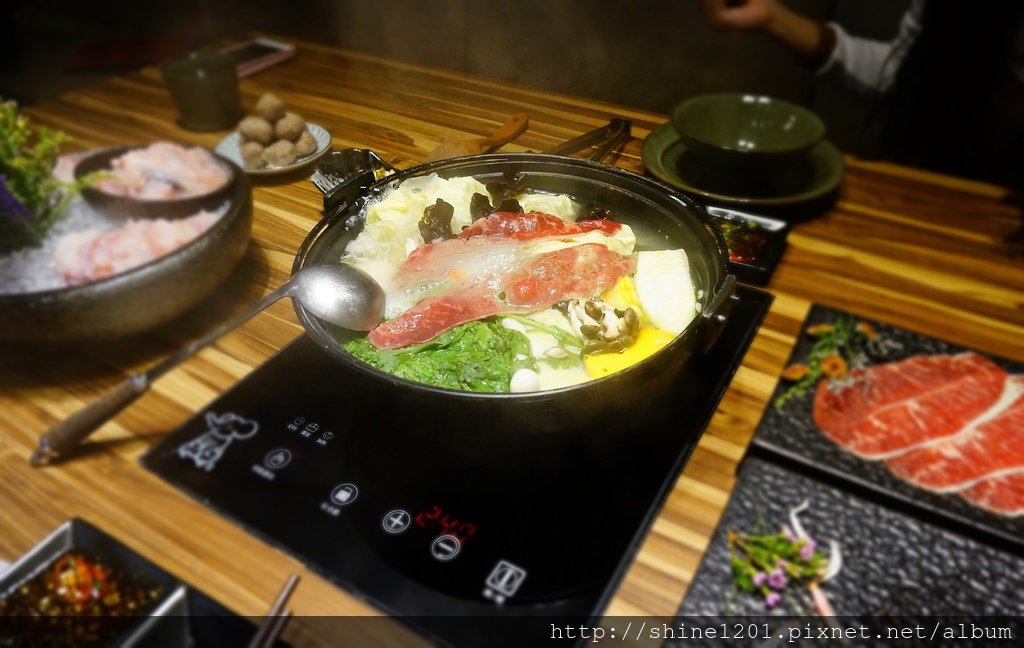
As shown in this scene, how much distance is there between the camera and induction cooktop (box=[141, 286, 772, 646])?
0.90m

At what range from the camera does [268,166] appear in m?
1.82

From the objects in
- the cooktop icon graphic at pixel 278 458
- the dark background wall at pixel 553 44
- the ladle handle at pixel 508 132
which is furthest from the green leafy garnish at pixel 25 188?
the ladle handle at pixel 508 132

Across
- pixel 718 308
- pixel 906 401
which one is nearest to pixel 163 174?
pixel 718 308

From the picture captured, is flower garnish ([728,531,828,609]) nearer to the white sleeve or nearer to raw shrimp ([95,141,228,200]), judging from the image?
raw shrimp ([95,141,228,200])

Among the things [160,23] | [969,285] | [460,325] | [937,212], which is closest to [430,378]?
[460,325]

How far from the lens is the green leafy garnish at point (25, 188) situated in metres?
1.03

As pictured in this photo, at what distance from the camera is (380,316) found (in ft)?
4.26

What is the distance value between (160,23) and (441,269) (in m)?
1.80

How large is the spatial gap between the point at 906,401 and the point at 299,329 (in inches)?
49.3

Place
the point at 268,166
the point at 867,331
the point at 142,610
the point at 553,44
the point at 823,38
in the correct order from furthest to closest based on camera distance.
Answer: the point at 823,38
the point at 553,44
the point at 268,166
the point at 867,331
the point at 142,610

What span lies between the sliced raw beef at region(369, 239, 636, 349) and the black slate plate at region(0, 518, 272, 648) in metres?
0.53

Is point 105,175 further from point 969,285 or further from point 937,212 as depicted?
point 937,212

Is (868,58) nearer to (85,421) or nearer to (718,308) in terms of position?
(718,308)

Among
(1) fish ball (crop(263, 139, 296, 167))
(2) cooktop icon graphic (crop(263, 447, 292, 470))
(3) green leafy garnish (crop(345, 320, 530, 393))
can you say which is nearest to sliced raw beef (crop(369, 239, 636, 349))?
(3) green leafy garnish (crop(345, 320, 530, 393))
